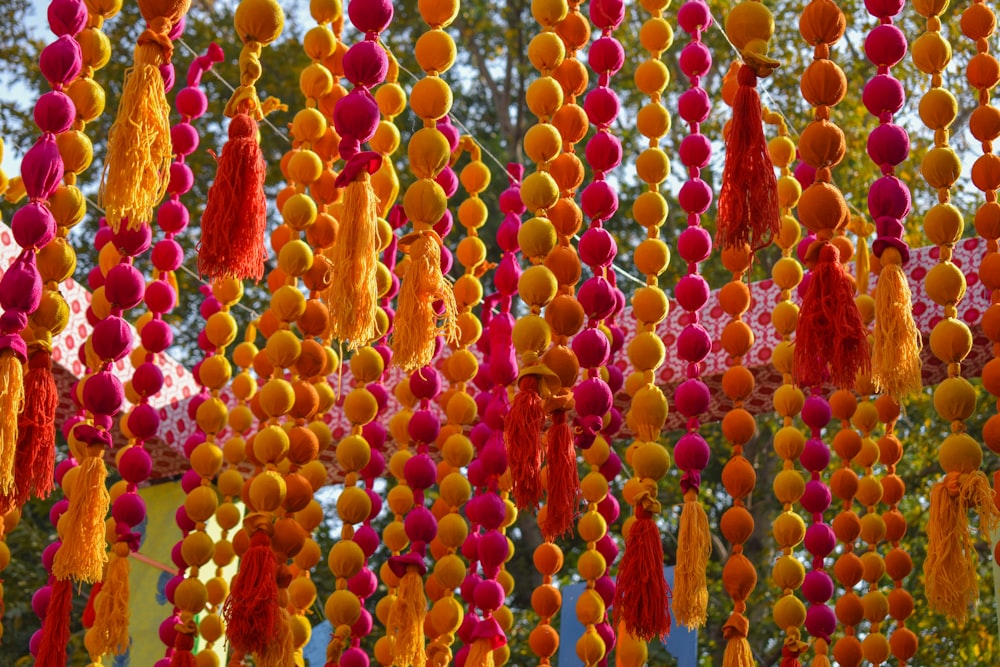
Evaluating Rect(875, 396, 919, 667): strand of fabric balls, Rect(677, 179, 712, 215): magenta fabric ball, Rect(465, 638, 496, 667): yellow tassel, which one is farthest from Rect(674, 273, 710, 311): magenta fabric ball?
Rect(465, 638, 496, 667): yellow tassel

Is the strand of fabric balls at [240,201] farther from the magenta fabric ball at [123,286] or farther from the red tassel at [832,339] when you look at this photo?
the red tassel at [832,339]

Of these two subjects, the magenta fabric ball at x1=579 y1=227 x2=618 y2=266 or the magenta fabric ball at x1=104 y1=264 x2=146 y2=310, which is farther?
the magenta fabric ball at x1=104 y1=264 x2=146 y2=310

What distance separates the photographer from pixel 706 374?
3223 millimetres

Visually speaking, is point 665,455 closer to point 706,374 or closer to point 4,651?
point 706,374

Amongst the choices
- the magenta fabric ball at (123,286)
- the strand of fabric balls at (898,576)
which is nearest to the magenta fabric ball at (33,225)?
the magenta fabric ball at (123,286)

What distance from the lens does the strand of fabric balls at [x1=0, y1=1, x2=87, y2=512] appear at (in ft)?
6.46

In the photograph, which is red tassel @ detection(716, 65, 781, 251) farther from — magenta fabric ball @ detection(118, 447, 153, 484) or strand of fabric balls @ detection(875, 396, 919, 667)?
magenta fabric ball @ detection(118, 447, 153, 484)

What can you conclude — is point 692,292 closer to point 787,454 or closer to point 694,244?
point 694,244

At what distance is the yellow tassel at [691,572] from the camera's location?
212 centimetres

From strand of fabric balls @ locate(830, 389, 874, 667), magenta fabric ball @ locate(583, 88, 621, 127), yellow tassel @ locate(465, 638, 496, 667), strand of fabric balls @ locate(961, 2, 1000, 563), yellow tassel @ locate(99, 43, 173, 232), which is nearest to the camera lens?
yellow tassel @ locate(99, 43, 173, 232)

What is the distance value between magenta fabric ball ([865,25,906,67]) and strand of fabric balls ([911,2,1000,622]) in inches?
3.5

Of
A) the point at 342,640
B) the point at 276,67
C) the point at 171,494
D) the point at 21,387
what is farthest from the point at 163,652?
the point at 276,67

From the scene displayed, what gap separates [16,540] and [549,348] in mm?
3755

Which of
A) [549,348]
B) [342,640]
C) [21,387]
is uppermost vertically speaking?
[549,348]
